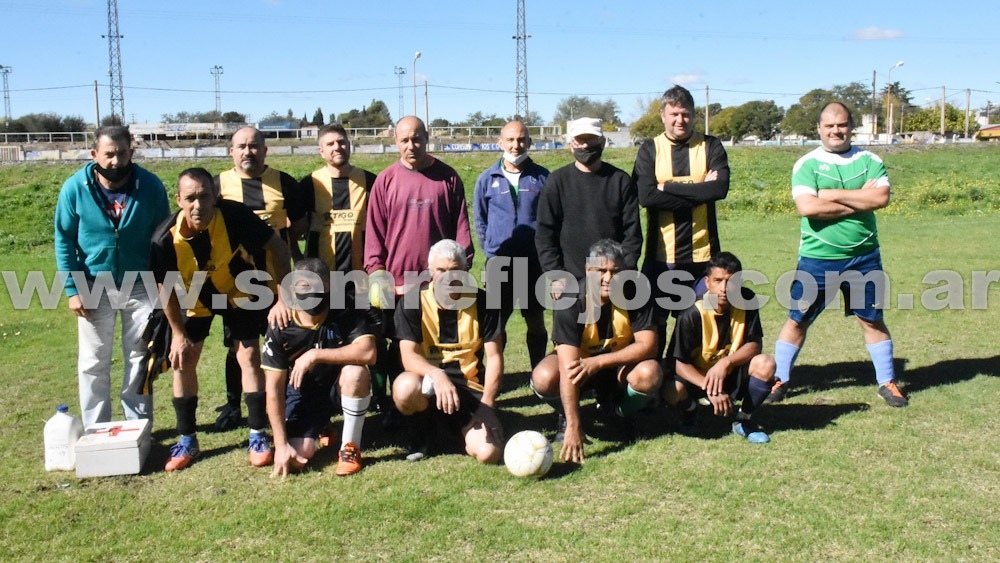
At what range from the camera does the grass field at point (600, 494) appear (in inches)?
149

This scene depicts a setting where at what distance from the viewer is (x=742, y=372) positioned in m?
5.25

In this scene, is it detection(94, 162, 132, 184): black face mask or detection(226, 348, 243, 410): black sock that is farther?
detection(226, 348, 243, 410): black sock

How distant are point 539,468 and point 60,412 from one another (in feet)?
9.65

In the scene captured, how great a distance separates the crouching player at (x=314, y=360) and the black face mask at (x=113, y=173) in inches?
54.5

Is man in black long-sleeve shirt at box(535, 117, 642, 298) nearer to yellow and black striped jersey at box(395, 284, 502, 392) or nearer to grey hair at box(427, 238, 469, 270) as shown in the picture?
yellow and black striped jersey at box(395, 284, 502, 392)

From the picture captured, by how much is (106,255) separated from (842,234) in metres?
5.06

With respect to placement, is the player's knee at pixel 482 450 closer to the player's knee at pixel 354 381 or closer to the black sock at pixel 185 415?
the player's knee at pixel 354 381

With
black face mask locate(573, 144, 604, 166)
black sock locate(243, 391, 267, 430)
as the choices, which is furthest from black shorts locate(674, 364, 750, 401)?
black sock locate(243, 391, 267, 430)

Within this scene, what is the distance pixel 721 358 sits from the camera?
5.24 m

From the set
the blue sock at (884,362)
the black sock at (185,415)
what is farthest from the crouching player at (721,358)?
the black sock at (185,415)

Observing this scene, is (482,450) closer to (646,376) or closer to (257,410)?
(646,376)

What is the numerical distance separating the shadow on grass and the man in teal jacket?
187 inches

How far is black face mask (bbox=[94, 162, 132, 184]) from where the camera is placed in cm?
522

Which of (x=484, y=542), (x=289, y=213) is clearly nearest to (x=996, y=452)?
(x=484, y=542)
